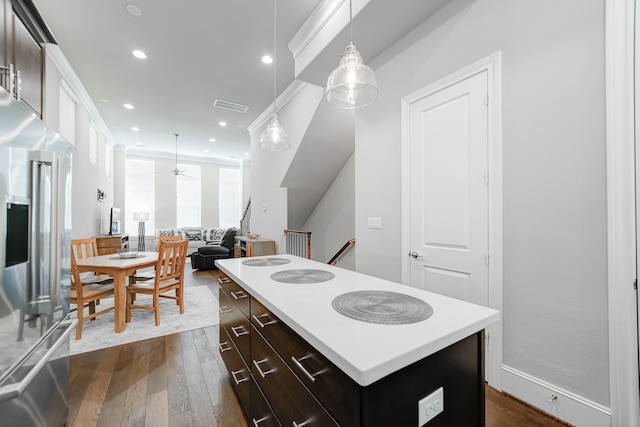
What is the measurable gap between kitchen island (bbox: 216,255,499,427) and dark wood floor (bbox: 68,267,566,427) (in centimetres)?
50

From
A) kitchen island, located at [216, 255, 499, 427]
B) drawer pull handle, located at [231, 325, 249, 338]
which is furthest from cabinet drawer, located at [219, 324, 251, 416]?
drawer pull handle, located at [231, 325, 249, 338]

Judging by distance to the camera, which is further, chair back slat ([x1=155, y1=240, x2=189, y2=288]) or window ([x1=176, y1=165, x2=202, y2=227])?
window ([x1=176, y1=165, x2=202, y2=227])

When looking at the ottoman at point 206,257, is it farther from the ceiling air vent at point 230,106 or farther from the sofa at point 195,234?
the ceiling air vent at point 230,106

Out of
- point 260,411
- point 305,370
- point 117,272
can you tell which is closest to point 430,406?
point 305,370

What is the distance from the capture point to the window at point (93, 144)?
5.35 m

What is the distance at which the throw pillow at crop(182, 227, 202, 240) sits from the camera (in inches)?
340

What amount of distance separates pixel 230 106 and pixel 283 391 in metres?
5.22

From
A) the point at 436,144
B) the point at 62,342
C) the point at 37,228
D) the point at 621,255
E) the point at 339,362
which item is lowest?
the point at 62,342

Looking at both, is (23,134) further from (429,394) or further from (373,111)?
(373,111)

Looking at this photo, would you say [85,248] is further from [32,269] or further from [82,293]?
[32,269]

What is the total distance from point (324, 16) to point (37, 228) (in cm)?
287

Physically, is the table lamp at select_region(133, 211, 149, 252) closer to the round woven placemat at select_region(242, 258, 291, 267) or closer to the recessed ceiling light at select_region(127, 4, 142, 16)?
the recessed ceiling light at select_region(127, 4, 142, 16)

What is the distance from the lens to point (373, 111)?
2.98m

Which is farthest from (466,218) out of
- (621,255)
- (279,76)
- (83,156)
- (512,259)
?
(83,156)
